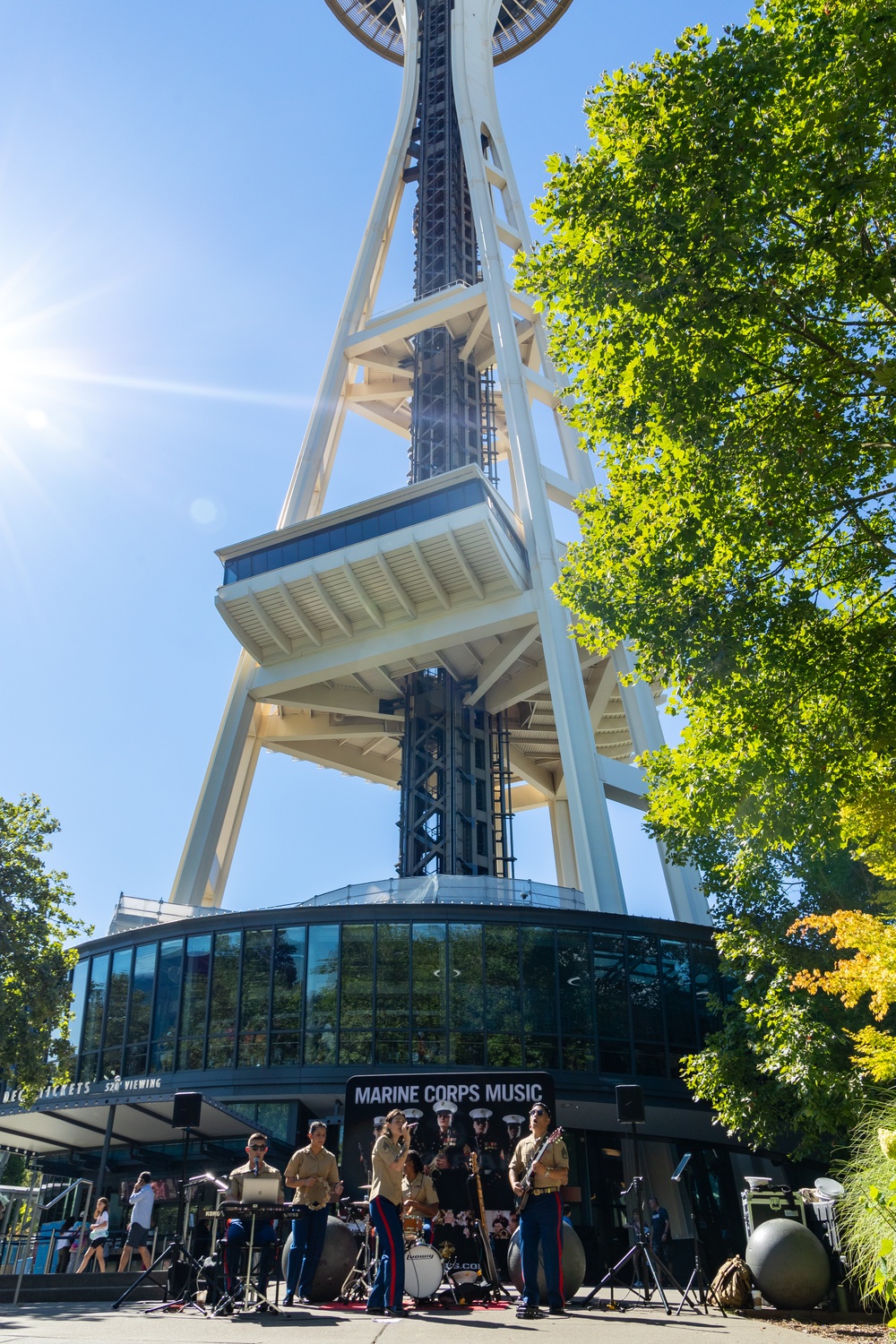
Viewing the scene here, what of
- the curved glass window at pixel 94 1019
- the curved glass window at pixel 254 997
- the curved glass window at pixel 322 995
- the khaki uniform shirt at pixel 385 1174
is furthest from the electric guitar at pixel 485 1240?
the curved glass window at pixel 94 1019

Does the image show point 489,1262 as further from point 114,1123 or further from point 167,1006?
point 114,1123

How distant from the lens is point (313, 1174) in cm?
1106

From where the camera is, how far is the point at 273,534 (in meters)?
40.3

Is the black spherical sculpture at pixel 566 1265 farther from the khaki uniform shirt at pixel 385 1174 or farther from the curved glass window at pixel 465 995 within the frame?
the curved glass window at pixel 465 995

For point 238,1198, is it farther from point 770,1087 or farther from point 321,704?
point 321,704

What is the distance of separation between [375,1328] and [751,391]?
10401 millimetres

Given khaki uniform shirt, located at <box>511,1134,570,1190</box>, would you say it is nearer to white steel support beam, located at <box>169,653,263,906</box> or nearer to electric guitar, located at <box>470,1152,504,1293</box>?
electric guitar, located at <box>470,1152,504,1293</box>

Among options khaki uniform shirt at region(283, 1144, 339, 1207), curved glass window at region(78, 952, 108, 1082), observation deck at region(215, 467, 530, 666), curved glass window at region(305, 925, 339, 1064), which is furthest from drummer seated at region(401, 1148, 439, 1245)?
observation deck at region(215, 467, 530, 666)

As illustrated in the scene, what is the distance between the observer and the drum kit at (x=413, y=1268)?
37.1 feet

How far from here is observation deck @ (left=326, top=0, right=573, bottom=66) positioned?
6312cm

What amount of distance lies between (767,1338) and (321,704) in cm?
3509

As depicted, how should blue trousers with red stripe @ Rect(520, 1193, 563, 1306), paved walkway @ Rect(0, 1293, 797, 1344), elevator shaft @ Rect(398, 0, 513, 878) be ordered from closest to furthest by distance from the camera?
paved walkway @ Rect(0, 1293, 797, 1344) < blue trousers with red stripe @ Rect(520, 1193, 563, 1306) < elevator shaft @ Rect(398, 0, 513, 878)

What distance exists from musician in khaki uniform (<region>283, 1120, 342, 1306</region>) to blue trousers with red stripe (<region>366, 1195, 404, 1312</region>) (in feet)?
4.94

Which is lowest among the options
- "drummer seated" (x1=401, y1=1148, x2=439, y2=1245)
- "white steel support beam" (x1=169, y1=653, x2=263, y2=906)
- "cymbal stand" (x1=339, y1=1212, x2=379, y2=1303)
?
"cymbal stand" (x1=339, y1=1212, x2=379, y2=1303)
